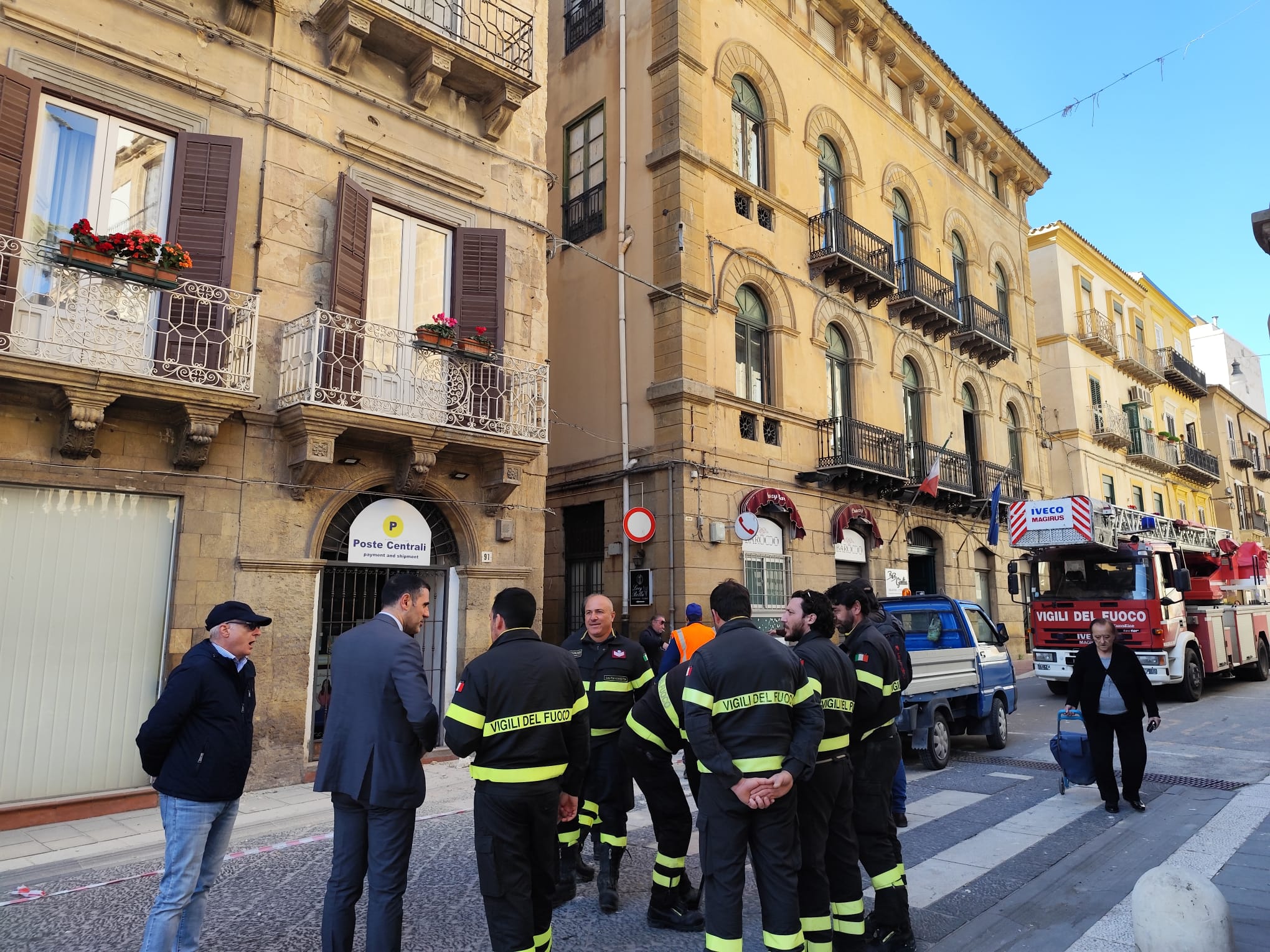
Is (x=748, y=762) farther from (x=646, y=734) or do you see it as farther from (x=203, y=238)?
(x=203, y=238)

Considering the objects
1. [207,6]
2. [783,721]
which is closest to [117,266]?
[207,6]

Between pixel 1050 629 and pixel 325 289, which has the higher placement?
pixel 325 289

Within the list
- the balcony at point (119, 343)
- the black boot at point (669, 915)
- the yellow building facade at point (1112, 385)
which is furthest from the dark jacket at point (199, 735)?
the yellow building facade at point (1112, 385)

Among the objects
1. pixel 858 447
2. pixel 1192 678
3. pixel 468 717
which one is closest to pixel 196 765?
pixel 468 717

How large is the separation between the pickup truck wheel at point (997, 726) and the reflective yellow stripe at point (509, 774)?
8645mm

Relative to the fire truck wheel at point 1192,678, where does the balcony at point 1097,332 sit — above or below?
above

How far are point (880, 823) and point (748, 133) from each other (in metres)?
16.3

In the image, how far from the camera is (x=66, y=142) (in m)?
8.98

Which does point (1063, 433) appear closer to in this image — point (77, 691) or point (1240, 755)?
point (1240, 755)

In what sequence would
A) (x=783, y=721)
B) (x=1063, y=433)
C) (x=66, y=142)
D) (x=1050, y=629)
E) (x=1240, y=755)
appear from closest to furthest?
(x=783, y=721)
(x=66, y=142)
(x=1240, y=755)
(x=1050, y=629)
(x=1063, y=433)

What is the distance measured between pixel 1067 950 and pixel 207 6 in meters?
12.2

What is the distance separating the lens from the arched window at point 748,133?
58.6ft

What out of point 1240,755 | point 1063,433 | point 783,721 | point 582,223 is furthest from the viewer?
point 1063,433

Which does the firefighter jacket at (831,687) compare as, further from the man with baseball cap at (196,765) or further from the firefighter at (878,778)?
the man with baseball cap at (196,765)
